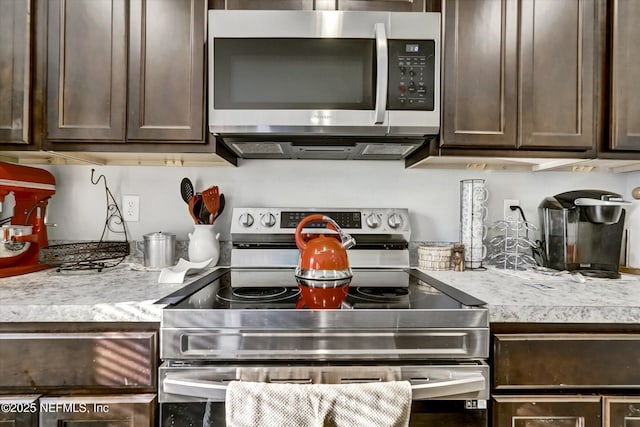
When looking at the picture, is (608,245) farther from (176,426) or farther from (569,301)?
(176,426)

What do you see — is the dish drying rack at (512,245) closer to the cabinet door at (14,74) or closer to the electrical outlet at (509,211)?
the electrical outlet at (509,211)

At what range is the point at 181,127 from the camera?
4.11 feet

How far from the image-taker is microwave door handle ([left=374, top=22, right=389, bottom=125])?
45.7 inches

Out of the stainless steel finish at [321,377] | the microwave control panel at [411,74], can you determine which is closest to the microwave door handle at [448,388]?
the stainless steel finish at [321,377]

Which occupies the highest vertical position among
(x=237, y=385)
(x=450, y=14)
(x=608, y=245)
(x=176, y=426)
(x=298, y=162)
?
(x=450, y=14)

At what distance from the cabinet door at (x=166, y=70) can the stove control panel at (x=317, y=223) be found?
42cm

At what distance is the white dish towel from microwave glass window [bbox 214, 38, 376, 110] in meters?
0.88

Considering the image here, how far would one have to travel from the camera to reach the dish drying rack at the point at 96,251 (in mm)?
1355

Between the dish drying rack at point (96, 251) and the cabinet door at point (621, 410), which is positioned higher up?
the dish drying rack at point (96, 251)

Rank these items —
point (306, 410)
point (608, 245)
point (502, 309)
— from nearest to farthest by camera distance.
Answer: point (306, 410) → point (502, 309) → point (608, 245)

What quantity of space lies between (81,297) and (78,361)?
175mm

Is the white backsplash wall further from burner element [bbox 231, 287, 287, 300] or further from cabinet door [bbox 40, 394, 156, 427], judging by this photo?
cabinet door [bbox 40, 394, 156, 427]

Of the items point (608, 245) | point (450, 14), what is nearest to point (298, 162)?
point (450, 14)

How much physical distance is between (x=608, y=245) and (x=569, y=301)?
0.58 m
